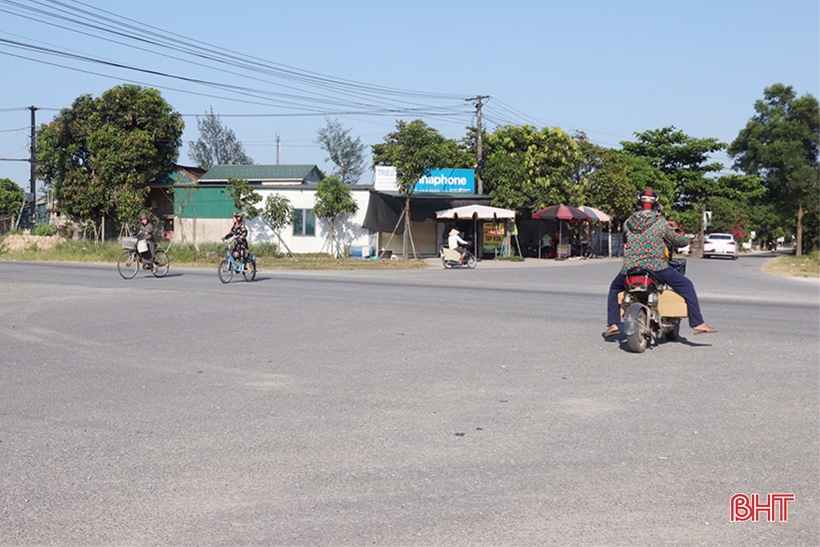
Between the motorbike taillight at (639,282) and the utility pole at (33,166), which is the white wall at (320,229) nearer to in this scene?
the utility pole at (33,166)

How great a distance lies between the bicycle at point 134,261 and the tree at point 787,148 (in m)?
51.6

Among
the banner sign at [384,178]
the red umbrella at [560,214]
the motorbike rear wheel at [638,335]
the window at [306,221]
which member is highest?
the banner sign at [384,178]

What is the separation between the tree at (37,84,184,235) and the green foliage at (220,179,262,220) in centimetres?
945

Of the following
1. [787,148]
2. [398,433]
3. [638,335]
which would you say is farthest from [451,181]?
[398,433]

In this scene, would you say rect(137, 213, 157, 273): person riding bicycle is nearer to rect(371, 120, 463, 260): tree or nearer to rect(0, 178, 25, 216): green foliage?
rect(371, 120, 463, 260): tree

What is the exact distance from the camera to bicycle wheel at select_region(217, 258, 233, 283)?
20.7m

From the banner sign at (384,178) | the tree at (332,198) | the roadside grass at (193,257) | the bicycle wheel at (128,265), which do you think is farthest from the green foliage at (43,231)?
the bicycle wheel at (128,265)

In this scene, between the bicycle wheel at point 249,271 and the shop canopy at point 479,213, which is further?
the shop canopy at point 479,213

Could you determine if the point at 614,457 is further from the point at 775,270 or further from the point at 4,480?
the point at 775,270

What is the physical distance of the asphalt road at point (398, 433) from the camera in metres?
4.18

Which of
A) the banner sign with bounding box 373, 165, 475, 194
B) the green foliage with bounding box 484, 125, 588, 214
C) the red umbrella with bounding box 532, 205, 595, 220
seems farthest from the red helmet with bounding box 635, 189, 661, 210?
the banner sign with bounding box 373, 165, 475, 194

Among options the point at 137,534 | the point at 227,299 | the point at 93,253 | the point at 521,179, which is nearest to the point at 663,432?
the point at 137,534

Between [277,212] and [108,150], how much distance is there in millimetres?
13512

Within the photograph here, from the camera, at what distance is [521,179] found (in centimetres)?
4297
